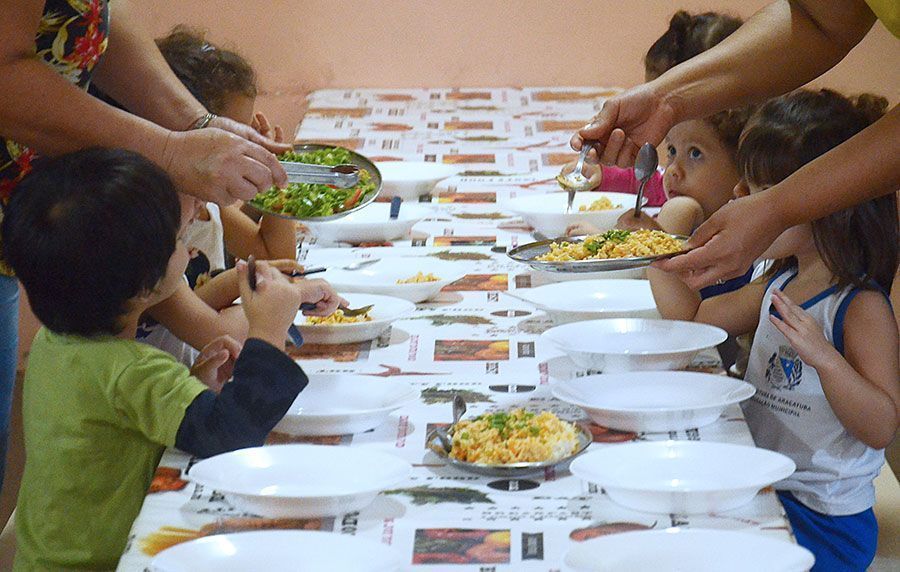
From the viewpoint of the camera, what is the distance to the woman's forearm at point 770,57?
1879 mm

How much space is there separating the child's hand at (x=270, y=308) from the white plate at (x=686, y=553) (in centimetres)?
58

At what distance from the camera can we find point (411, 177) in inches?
112

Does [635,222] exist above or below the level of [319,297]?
above

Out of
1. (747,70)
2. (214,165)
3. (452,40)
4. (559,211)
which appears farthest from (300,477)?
(452,40)

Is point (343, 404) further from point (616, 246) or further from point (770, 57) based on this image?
point (770, 57)

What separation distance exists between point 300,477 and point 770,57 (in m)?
1.11

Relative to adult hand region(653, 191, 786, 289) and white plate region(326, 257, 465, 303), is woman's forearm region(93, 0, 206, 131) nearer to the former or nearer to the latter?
white plate region(326, 257, 465, 303)

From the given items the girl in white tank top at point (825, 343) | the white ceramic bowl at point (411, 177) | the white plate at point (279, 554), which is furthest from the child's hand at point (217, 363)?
the white ceramic bowl at point (411, 177)

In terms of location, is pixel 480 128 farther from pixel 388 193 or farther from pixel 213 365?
pixel 213 365

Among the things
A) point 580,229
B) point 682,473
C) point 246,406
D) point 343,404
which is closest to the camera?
point 682,473

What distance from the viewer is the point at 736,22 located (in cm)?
276

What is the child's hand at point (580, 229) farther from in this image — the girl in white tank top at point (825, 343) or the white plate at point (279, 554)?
the white plate at point (279, 554)

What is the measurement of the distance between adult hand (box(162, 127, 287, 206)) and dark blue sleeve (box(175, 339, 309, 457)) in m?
0.27

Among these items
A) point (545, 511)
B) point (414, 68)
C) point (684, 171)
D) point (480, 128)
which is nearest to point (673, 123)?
point (684, 171)
